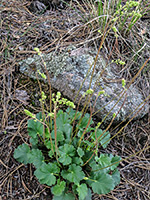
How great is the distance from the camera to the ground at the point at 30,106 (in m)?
1.66

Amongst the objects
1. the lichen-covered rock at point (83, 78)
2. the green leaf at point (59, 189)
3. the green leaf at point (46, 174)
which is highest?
the lichen-covered rock at point (83, 78)

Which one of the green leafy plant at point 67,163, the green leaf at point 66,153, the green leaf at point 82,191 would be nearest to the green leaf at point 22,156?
the green leafy plant at point 67,163

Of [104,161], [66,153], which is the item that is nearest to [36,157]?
[66,153]

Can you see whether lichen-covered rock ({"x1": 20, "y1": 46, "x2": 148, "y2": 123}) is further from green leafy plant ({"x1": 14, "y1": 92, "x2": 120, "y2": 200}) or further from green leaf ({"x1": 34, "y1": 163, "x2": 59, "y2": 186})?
green leaf ({"x1": 34, "y1": 163, "x2": 59, "y2": 186})

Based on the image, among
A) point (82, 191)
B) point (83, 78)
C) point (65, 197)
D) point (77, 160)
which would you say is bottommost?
point (65, 197)

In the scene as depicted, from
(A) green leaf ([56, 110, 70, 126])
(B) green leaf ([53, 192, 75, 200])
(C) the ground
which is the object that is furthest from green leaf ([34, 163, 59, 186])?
(A) green leaf ([56, 110, 70, 126])

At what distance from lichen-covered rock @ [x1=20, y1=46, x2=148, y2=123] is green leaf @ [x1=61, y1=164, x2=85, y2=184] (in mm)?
689

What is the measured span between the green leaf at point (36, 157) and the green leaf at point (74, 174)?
0.67 ft

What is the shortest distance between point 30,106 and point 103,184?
103 centimetres

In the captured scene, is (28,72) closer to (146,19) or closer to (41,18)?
(41,18)

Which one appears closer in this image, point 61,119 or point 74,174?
point 74,174

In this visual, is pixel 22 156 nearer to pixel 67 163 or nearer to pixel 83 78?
pixel 67 163

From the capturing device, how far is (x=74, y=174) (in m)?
1.48

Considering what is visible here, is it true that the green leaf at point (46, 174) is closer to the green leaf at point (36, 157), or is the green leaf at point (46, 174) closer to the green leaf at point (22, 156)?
the green leaf at point (36, 157)
